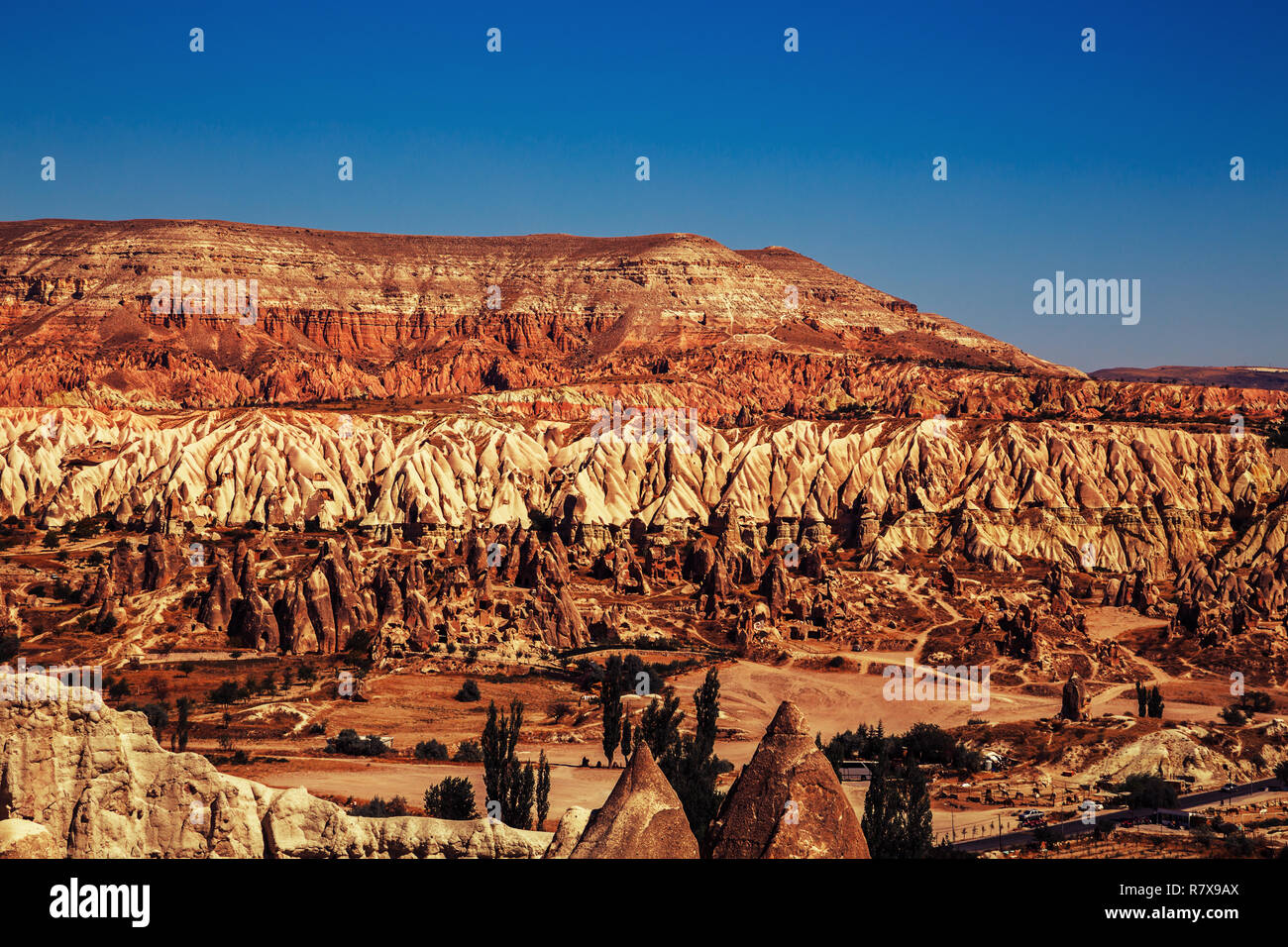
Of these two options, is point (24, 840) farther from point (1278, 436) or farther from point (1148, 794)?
point (1278, 436)

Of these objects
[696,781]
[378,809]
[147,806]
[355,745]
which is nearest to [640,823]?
[147,806]

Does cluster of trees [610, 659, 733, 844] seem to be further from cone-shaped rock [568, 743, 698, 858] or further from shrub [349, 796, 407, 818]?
shrub [349, 796, 407, 818]

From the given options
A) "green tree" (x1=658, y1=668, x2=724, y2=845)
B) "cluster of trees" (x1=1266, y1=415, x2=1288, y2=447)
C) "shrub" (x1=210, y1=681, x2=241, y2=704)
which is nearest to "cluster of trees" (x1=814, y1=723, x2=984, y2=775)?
"green tree" (x1=658, y1=668, x2=724, y2=845)

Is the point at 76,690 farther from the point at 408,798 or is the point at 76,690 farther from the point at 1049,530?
the point at 1049,530

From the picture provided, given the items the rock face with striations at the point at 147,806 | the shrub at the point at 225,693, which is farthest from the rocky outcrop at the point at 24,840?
the shrub at the point at 225,693
